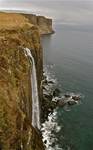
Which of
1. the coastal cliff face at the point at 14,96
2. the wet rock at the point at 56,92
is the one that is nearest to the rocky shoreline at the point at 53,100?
the wet rock at the point at 56,92

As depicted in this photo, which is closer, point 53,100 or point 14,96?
point 14,96

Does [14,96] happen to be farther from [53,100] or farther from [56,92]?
[56,92]

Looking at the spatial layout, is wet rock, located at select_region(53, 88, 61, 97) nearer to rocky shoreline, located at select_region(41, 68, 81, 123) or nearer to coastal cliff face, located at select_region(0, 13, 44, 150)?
rocky shoreline, located at select_region(41, 68, 81, 123)

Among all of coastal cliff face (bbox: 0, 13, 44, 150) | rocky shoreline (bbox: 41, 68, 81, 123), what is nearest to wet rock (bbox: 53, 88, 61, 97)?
rocky shoreline (bbox: 41, 68, 81, 123)

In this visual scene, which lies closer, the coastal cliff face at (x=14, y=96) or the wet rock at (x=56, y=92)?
the coastal cliff face at (x=14, y=96)

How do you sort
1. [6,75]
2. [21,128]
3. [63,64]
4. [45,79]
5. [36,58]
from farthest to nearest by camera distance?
[63,64]
[45,79]
[36,58]
[6,75]
[21,128]

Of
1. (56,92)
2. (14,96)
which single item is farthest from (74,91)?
(14,96)

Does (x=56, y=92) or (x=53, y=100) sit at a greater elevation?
(x=53, y=100)

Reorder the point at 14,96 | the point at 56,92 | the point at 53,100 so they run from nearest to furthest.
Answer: the point at 14,96
the point at 53,100
the point at 56,92

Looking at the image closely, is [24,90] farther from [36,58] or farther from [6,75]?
[36,58]

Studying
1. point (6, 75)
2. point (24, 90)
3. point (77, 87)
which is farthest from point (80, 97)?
point (6, 75)

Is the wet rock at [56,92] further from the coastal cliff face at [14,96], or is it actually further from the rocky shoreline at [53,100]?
the coastal cliff face at [14,96]
